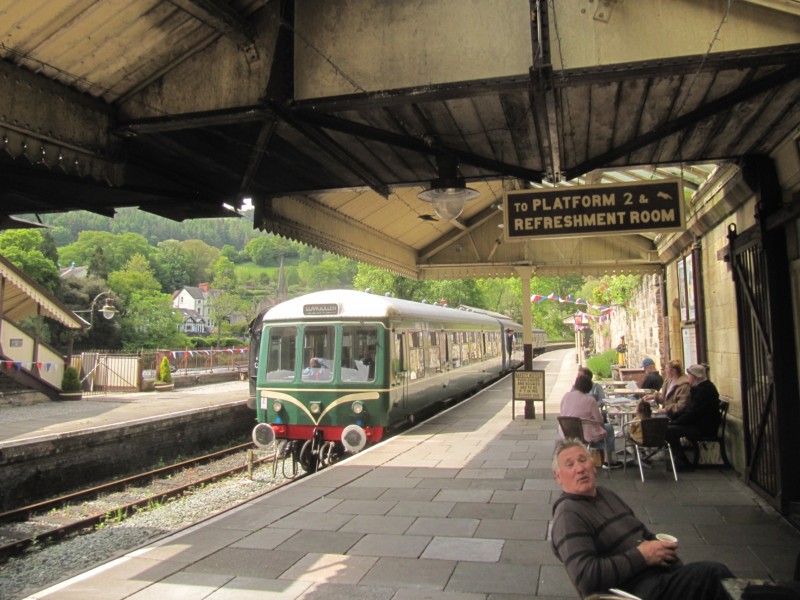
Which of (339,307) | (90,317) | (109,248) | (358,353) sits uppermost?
(109,248)

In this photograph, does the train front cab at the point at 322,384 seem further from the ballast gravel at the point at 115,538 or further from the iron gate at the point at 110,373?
the iron gate at the point at 110,373

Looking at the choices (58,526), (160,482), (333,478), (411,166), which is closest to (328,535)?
(333,478)

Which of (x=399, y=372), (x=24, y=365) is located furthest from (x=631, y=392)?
(x=24, y=365)

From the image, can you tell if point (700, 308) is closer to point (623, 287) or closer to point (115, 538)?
point (115, 538)

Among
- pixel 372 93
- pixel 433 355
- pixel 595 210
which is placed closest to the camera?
pixel 372 93

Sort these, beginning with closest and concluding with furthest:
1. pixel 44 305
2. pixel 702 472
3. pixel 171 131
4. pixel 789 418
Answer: pixel 171 131, pixel 789 418, pixel 702 472, pixel 44 305

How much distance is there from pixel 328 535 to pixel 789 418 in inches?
165

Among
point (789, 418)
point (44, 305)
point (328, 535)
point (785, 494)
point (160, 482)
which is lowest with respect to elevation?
point (160, 482)

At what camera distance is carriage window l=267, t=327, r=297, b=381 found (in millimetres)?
10734

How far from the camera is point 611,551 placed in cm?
279

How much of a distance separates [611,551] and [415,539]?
109 inches

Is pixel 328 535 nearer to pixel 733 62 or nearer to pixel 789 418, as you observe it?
pixel 789 418

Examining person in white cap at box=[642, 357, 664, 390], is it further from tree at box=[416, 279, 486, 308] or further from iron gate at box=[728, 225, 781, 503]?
tree at box=[416, 279, 486, 308]

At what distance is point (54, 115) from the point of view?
13.3 ft
